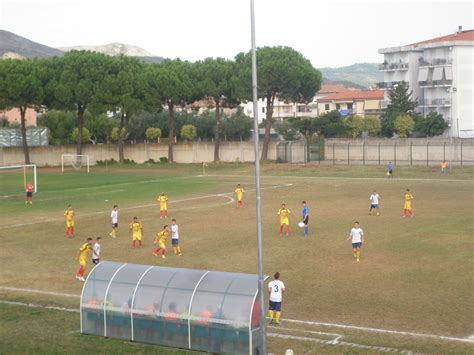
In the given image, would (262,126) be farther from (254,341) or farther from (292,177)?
(254,341)

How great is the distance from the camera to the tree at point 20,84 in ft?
278

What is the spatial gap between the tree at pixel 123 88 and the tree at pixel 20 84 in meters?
7.11

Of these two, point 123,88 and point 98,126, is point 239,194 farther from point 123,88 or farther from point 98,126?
point 98,126

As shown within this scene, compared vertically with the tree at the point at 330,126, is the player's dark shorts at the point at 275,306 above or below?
below

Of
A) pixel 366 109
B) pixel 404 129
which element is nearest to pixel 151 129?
pixel 404 129

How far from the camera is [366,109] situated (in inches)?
6142

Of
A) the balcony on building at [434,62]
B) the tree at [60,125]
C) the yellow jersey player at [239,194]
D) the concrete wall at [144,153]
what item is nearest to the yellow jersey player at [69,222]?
the yellow jersey player at [239,194]

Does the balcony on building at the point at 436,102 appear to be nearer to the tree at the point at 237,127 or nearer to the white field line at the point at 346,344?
the tree at the point at 237,127

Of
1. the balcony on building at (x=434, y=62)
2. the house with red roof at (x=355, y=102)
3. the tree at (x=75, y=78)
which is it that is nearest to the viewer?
the tree at (x=75, y=78)

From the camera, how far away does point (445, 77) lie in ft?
381

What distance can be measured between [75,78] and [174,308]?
70311 millimetres

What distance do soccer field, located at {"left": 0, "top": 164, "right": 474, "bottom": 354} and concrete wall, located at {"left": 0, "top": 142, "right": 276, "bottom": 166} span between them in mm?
28341

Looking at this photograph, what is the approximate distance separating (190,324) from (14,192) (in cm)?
4766

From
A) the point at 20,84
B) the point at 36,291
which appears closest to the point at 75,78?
the point at 20,84
